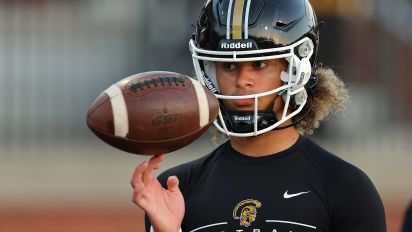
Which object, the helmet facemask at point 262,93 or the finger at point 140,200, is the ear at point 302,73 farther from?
the finger at point 140,200

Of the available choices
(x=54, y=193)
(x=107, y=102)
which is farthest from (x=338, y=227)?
(x=54, y=193)

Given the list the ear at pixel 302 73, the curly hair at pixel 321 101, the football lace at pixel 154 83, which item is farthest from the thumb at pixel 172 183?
the curly hair at pixel 321 101

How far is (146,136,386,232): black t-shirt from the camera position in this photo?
435 cm

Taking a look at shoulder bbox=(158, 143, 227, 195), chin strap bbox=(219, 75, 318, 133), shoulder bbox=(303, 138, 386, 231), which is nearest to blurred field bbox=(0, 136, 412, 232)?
shoulder bbox=(158, 143, 227, 195)

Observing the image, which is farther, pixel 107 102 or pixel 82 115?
pixel 82 115

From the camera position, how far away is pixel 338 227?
14.3 ft

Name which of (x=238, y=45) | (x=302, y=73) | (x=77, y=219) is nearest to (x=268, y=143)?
(x=302, y=73)

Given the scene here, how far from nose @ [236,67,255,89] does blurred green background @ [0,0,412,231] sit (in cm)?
765

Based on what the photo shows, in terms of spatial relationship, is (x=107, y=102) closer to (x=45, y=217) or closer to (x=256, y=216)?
(x=256, y=216)

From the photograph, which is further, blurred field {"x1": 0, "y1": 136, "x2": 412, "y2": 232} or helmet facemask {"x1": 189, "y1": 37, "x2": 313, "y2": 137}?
blurred field {"x1": 0, "y1": 136, "x2": 412, "y2": 232}

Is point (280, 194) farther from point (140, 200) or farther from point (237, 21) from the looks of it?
point (237, 21)

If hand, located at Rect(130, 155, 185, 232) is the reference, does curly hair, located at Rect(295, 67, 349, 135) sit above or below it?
above

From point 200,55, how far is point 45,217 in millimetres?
7819

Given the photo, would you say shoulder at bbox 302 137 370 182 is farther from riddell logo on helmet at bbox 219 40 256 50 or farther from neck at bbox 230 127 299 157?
riddell logo on helmet at bbox 219 40 256 50
